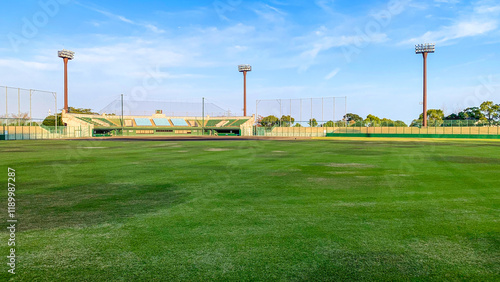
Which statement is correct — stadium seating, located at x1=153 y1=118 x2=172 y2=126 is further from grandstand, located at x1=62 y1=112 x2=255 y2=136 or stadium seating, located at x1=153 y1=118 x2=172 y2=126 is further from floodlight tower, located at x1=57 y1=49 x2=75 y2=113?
floodlight tower, located at x1=57 y1=49 x2=75 y2=113

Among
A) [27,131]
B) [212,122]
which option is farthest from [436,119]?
[27,131]

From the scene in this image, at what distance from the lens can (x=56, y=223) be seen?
5.34m

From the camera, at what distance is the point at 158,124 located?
299 ft

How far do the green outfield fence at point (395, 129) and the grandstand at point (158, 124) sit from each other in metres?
15.1

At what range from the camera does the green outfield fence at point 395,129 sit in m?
53.4

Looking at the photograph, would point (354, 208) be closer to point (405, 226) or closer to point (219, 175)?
point (405, 226)

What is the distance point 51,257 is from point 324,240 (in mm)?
3375

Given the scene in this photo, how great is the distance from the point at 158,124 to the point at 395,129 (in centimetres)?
5928

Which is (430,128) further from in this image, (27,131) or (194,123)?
(27,131)

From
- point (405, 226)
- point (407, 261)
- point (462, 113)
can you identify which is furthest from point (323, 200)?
point (462, 113)

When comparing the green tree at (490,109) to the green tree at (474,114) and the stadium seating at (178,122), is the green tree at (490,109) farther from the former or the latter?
the stadium seating at (178,122)

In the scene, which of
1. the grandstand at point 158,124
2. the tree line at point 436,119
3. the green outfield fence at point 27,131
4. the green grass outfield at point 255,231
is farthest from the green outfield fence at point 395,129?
the green grass outfield at point 255,231

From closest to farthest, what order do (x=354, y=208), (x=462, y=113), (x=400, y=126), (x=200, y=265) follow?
(x=200, y=265)
(x=354, y=208)
(x=400, y=126)
(x=462, y=113)

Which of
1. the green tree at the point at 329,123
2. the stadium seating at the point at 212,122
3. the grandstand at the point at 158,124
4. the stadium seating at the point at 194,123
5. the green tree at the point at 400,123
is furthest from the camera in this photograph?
the stadium seating at the point at 212,122
